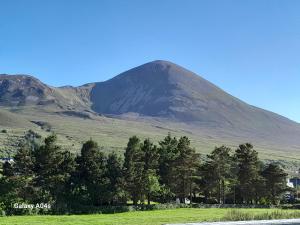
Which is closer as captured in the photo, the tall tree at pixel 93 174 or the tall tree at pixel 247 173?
the tall tree at pixel 93 174

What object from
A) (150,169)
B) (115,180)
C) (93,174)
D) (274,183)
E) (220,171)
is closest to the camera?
(93,174)

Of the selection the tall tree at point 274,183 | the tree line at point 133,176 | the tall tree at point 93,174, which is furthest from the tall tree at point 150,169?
the tall tree at point 274,183

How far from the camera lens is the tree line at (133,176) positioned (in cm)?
7894

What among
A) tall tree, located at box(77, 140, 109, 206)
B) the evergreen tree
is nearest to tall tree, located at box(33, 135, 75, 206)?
tall tree, located at box(77, 140, 109, 206)

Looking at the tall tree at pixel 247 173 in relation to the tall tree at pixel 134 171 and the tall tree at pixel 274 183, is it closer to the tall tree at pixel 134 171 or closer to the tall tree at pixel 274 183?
the tall tree at pixel 274 183

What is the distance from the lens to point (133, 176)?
8656 centimetres

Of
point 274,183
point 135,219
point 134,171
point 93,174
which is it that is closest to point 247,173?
point 274,183

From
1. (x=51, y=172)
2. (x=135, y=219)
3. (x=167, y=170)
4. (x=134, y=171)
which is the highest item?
(x=167, y=170)

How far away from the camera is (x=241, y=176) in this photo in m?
102

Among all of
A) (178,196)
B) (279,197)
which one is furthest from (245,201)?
(178,196)

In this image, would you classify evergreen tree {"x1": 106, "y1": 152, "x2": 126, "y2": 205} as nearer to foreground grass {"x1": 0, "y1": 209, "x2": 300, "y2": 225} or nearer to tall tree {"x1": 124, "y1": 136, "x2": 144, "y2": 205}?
tall tree {"x1": 124, "y1": 136, "x2": 144, "y2": 205}

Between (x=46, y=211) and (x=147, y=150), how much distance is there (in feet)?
88.5

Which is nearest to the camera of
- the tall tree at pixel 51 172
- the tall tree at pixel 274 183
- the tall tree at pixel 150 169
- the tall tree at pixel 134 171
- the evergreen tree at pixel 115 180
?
the tall tree at pixel 51 172

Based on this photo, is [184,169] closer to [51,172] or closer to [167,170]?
[167,170]
